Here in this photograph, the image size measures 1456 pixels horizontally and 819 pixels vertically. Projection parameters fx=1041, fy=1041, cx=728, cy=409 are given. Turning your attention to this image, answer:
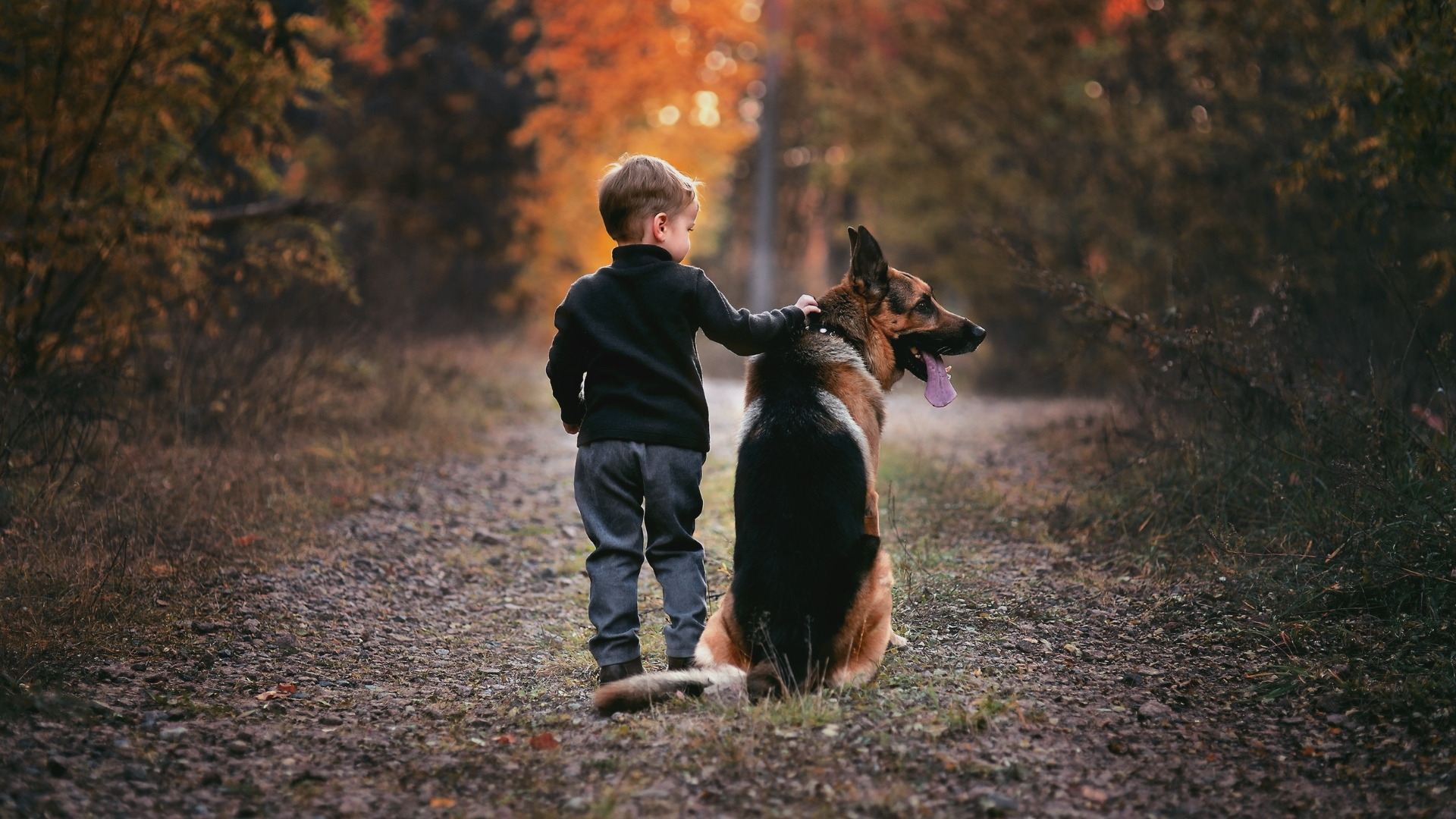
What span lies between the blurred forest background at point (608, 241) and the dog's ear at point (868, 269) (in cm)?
214

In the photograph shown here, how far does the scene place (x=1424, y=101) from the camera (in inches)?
225

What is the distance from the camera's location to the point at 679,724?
12.1 ft

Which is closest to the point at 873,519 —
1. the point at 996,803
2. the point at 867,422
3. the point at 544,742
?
the point at 867,422

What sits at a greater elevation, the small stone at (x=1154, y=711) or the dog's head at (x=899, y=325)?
the dog's head at (x=899, y=325)

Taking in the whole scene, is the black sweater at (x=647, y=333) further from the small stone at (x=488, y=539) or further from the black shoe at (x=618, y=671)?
the small stone at (x=488, y=539)

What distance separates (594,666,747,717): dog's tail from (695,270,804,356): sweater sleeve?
1219 millimetres

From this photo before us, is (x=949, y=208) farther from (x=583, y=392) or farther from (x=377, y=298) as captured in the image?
(x=583, y=392)

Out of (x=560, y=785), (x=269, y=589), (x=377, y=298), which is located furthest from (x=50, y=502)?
(x=377, y=298)

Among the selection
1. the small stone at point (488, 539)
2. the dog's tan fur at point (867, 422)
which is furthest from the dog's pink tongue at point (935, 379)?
the small stone at point (488, 539)

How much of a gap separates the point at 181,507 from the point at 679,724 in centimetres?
384

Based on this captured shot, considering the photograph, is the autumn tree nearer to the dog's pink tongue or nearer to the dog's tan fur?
the dog's tan fur

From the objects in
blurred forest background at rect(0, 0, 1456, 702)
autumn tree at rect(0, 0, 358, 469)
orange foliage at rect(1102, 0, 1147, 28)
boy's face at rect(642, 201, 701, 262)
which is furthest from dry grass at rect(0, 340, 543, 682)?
orange foliage at rect(1102, 0, 1147, 28)

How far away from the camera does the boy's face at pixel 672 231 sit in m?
4.20

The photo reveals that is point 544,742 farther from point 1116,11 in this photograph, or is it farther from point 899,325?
point 1116,11
